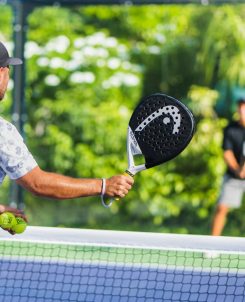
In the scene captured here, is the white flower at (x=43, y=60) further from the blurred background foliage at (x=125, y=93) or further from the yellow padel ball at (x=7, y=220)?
the yellow padel ball at (x=7, y=220)

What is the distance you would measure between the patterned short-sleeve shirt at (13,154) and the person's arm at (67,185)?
0.09 ft

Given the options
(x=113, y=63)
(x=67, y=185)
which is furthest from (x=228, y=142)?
(x=67, y=185)

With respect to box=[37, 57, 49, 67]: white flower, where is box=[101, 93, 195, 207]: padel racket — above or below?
above

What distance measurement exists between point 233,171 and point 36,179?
545cm

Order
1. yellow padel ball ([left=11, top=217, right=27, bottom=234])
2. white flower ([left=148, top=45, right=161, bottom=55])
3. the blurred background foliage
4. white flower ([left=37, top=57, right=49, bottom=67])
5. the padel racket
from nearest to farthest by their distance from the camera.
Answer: yellow padel ball ([left=11, top=217, right=27, bottom=234])
the padel racket
the blurred background foliage
white flower ([left=148, top=45, right=161, bottom=55])
white flower ([left=37, top=57, right=49, bottom=67])

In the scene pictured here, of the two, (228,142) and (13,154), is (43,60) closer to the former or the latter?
(228,142)

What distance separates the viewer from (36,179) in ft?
14.6

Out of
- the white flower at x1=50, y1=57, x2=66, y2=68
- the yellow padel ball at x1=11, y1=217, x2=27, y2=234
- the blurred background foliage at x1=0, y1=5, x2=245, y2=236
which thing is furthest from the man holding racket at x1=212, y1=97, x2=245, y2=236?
the yellow padel ball at x1=11, y1=217, x2=27, y2=234

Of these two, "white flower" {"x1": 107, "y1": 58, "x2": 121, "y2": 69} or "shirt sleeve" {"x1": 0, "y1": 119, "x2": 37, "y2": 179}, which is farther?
"white flower" {"x1": 107, "y1": 58, "x2": 121, "y2": 69}

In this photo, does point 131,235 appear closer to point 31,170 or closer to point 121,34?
point 31,170

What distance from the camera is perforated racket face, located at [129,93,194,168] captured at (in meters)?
4.71

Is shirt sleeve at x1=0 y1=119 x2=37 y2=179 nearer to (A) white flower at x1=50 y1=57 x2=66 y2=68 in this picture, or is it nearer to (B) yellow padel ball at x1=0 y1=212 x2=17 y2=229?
(B) yellow padel ball at x1=0 y1=212 x2=17 y2=229

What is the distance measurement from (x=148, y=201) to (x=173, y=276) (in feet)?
11.1

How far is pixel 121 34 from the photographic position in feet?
37.7
